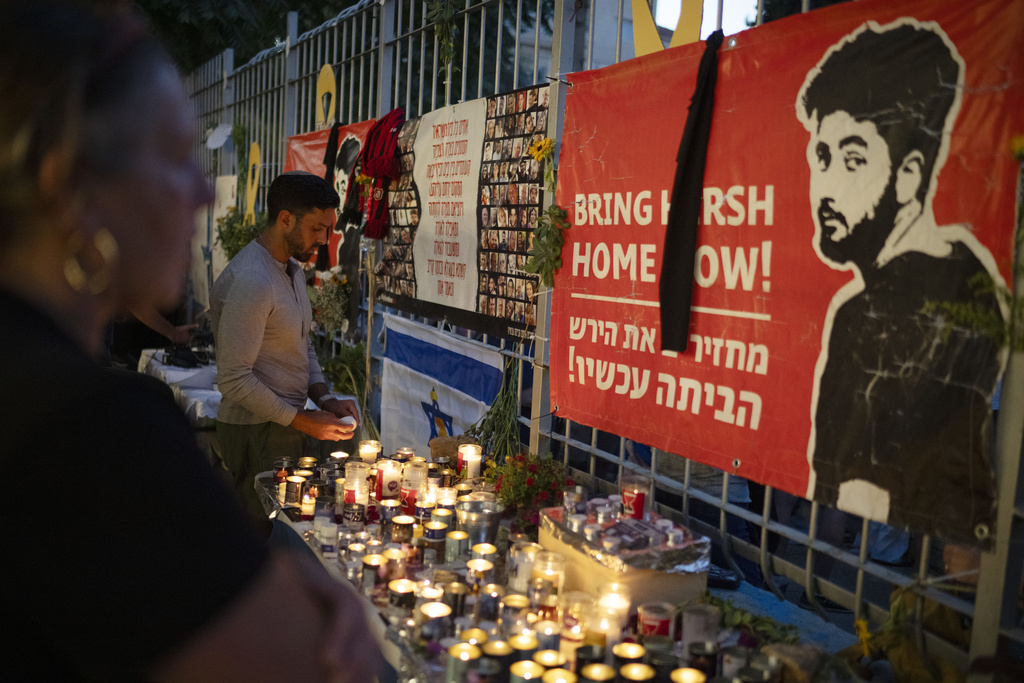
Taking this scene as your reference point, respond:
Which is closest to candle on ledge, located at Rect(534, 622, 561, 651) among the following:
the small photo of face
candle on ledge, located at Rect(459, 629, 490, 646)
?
candle on ledge, located at Rect(459, 629, 490, 646)

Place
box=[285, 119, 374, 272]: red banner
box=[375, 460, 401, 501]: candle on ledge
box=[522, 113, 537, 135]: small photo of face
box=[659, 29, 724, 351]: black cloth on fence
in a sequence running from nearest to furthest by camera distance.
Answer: box=[659, 29, 724, 351]: black cloth on fence, box=[375, 460, 401, 501]: candle on ledge, box=[522, 113, 537, 135]: small photo of face, box=[285, 119, 374, 272]: red banner

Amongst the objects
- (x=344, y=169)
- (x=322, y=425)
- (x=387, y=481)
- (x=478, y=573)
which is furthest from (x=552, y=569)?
(x=344, y=169)

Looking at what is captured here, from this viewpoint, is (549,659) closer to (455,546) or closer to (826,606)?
(455,546)

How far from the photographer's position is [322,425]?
3.35 metres

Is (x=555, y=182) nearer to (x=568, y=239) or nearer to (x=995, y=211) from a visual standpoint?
(x=568, y=239)

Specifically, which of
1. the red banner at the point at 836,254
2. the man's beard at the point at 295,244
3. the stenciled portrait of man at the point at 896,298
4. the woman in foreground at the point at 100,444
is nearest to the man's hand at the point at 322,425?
the man's beard at the point at 295,244

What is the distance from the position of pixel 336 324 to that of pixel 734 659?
4.12m

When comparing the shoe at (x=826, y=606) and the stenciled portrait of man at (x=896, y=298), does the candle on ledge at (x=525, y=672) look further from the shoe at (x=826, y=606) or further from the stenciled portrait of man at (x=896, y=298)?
the shoe at (x=826, y=606)

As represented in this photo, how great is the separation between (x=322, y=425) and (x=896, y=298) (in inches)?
91.9

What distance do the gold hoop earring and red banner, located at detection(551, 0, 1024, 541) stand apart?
158cm

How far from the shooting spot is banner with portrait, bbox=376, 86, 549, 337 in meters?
3.20

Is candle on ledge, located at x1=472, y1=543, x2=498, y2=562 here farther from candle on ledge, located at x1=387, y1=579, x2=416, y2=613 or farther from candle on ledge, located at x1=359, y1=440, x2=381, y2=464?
candle on ledge, located at x1=359, y1=440, x2=381, y2=464

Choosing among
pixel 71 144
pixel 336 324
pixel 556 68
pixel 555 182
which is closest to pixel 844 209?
pixel 555 182

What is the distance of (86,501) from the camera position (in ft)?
2.03
